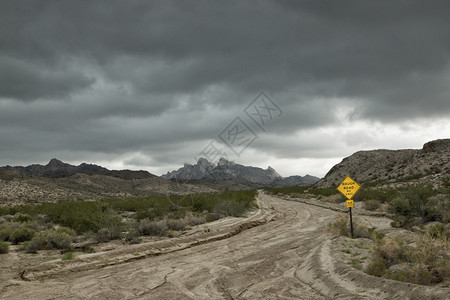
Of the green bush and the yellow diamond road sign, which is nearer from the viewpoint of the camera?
the yellow diamond road sign

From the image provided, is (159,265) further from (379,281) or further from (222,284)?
(379,281)

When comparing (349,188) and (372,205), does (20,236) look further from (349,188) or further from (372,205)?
(372,205)

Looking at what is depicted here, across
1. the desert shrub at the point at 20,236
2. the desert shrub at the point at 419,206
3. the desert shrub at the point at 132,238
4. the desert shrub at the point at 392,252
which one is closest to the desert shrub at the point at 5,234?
the desert shrub at the point at 20,236

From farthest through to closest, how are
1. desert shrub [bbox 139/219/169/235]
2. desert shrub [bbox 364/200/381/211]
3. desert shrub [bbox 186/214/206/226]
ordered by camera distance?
desert shrub [bbox 364/200/381/211], desert shrub [bbox 186/214/206/226], desert shrub [bbox 139/219/169/235]

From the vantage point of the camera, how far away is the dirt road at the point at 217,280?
8.24m

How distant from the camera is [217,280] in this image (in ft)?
32.6

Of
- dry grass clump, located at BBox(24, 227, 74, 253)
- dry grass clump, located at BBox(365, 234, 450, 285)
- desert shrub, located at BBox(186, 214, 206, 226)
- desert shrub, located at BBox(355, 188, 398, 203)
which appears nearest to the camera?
dry grass clump, located at BBox(365, 234, 450, 285)

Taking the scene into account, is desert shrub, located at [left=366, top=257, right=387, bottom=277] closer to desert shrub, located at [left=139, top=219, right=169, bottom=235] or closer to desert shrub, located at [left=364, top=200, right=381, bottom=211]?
desert shrub, located at [left=139, top=219, right=169, bottom=235]

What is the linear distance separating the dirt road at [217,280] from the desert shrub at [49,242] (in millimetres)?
5431

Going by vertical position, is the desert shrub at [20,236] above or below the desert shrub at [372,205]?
below

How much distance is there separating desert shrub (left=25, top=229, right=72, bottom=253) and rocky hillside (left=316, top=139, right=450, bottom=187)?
140 ft

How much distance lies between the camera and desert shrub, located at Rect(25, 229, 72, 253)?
15938 mm

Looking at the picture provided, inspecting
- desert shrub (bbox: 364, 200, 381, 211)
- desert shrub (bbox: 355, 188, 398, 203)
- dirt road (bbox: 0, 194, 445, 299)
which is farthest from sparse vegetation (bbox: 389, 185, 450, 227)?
desert shrub (bbox: 355, 188, 398, 203)

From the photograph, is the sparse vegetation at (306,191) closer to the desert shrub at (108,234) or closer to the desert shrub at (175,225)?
the desert shrub at (175,225)
